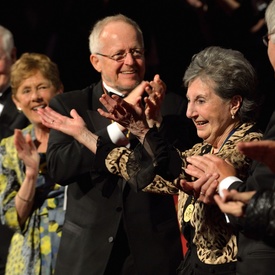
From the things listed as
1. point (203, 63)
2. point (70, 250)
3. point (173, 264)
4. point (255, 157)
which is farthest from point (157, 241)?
point (255, 157)

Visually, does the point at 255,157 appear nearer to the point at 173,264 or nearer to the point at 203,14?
the point at 173,264

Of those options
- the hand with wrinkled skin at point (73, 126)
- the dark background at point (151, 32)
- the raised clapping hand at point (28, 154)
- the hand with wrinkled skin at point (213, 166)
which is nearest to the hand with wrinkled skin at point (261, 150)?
the hand with wrinkled skin at point (213, 166)

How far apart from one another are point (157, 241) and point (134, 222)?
0.16 metres

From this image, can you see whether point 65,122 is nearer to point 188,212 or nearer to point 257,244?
point 188,212

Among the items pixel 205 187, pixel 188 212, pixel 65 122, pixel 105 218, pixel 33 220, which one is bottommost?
pixel 33 220

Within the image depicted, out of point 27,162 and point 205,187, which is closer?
point 205,187

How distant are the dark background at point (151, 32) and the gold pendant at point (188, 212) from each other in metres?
1.75

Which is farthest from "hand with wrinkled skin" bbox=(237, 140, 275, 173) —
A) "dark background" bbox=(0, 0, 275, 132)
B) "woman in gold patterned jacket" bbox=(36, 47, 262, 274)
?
"dark background" bbox=(0, 0, 275, 132)

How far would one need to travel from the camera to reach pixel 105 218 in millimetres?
4707

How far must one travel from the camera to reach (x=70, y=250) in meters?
4.85

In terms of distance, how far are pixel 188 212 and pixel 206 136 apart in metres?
0.34

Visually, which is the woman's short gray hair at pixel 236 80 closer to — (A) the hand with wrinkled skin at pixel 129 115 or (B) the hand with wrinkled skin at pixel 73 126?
(A) the hand with wrinkled skin at pixel 129 115

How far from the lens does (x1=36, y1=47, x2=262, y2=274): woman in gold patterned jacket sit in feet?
12.6

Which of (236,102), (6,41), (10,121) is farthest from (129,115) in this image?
(6,41)
